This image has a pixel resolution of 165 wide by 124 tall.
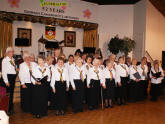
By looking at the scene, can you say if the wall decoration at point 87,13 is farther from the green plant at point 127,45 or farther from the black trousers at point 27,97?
the black trousers at point 27,97

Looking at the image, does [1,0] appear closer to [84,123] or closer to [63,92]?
[63,92]

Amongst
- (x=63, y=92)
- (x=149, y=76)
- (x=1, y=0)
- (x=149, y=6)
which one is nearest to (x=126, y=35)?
(x=149, y=6)

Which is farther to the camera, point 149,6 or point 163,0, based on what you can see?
point 149,6

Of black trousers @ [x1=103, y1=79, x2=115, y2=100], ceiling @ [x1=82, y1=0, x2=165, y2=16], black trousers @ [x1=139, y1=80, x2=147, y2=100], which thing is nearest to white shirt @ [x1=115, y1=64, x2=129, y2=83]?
black trousers @ [x1=103, y1=79, x2=115, y2=100]

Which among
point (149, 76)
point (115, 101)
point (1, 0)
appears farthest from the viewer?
point (1, 0)

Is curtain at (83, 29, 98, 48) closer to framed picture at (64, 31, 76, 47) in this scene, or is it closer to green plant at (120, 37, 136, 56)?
framed picture at (64, 31, 76, 47)

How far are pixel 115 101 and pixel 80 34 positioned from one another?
679cm

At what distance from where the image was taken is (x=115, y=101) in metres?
6.67

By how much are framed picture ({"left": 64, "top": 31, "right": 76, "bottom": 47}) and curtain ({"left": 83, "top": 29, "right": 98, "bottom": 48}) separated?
0.74 m

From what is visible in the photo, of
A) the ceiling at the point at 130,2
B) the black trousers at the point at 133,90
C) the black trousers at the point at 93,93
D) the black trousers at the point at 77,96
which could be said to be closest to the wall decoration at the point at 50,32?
the ceiling at the point at 130,2

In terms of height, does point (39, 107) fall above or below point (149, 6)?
below

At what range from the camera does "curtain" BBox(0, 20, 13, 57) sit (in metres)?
9.18

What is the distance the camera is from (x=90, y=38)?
12.2 metres

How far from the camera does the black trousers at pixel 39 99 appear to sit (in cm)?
456
